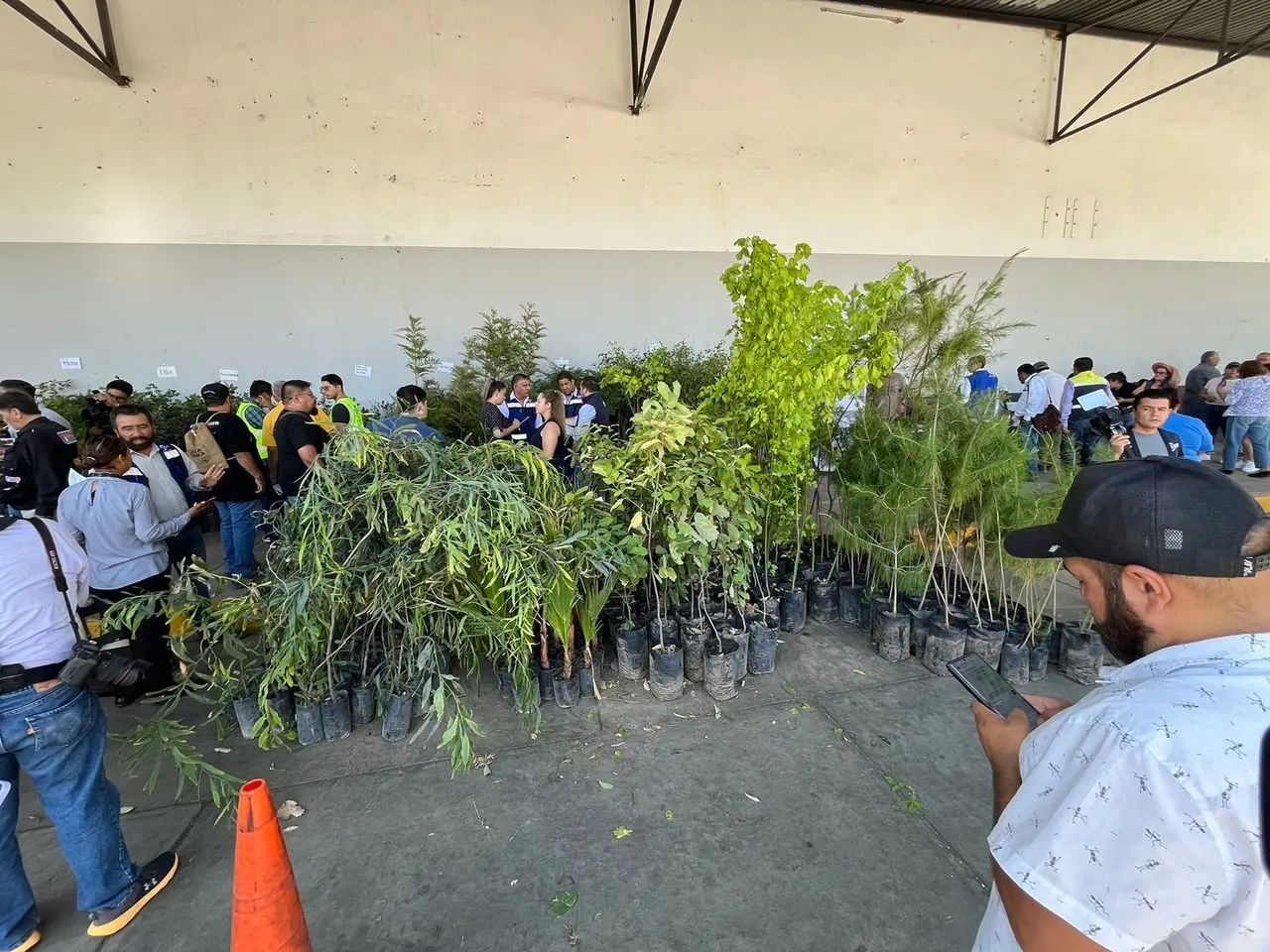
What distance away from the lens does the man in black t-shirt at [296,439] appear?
4.05m

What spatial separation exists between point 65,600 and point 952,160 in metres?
11.0

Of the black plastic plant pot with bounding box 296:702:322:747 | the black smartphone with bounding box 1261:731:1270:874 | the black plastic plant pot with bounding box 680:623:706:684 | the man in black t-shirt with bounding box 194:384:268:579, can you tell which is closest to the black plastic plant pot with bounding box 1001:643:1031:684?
the black plastic plant pot with bounding box 680:623:706:684

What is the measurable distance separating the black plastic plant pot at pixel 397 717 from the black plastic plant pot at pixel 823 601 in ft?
8.28

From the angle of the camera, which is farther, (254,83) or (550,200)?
(550,200)

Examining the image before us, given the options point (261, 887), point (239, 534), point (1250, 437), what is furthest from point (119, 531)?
point (1250, 437)

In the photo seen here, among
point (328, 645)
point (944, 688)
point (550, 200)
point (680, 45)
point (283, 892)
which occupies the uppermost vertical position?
point (680, 45)

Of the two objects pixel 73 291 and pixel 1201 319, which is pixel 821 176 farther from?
pixel 73 291

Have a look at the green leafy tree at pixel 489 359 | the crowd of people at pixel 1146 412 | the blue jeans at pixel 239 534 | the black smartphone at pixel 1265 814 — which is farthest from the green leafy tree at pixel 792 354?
the green leafy tree at pixel 489 359

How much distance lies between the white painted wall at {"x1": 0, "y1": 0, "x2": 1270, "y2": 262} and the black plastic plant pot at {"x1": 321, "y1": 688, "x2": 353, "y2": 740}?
635 cm

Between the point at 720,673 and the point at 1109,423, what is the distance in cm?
323

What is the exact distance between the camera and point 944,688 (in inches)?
120

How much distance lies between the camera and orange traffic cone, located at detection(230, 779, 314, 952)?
61.6 inches

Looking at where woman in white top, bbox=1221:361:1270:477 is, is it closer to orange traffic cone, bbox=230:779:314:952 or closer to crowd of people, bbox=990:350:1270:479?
crowd of people, bbox=990:350:1270:479

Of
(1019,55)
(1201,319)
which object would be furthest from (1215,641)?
(1201,319)
